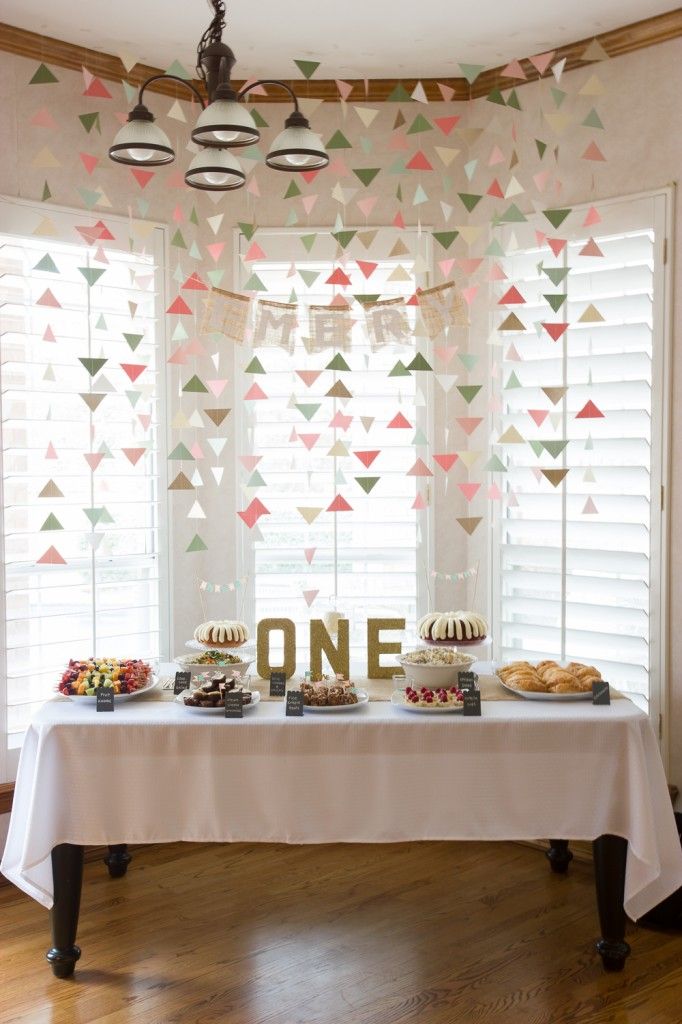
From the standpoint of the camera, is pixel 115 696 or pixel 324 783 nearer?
pixel 324 783

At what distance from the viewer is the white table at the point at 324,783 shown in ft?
8.59

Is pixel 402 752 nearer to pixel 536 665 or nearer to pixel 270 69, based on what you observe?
pixel 536 665

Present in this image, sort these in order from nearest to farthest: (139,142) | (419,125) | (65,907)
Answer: (139,142) < (65,907) < (419,125)

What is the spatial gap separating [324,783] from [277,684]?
0.38 m

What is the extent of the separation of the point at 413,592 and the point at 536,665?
75 centimetres

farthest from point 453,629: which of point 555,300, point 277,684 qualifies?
point 555,300

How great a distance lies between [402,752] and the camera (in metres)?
2.64

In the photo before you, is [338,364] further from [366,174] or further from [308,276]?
[366,174]

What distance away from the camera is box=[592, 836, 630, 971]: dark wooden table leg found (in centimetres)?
261

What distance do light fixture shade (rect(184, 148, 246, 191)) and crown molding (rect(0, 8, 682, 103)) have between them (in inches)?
41.0

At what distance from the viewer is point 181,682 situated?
114 inches

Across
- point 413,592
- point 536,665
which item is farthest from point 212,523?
point 536,665

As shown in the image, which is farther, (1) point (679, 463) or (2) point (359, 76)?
(2) point (359, 76)

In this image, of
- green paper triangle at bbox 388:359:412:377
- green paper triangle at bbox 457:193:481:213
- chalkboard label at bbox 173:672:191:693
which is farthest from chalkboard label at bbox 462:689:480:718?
green paper triangle at bbox 457:193:481:213
